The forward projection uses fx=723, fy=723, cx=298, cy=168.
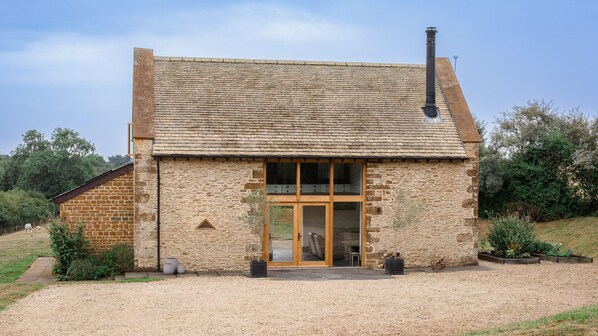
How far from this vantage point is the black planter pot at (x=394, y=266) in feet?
68.5

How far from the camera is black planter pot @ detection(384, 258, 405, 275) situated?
2089 centimetres

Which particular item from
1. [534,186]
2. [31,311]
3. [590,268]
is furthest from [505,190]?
[31,311]

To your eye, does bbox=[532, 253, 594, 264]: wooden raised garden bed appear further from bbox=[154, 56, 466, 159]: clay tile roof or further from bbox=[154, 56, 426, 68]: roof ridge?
bbox=[154, 56, 426, 68]: roof ridge

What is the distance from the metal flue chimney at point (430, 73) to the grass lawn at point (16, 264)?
13.4 meters

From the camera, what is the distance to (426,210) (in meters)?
22.8

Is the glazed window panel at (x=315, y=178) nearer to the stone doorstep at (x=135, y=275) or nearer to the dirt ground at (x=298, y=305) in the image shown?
the dirt ground at (x=298, y=305)

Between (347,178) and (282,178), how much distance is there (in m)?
2.08

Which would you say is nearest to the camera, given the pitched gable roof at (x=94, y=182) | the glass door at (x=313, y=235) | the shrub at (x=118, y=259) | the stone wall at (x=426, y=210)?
the shrub at (x=118, y=259)

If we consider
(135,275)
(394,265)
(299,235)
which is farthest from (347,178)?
(135,275)

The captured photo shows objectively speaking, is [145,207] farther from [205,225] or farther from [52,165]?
[52,165]

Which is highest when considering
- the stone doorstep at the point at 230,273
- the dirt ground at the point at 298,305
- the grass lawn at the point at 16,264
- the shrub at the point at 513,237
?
the shrub at the point at 513,237

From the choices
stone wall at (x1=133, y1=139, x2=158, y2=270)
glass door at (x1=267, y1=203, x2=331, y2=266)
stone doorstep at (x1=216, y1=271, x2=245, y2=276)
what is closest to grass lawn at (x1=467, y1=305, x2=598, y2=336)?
stone doorstep at (x1=216, y1=271, x2=245, y2=276)

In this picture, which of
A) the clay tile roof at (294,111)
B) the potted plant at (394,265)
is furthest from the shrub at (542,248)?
the potted plant at (394,265)

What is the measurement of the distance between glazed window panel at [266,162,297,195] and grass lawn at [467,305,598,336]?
1073 cm
